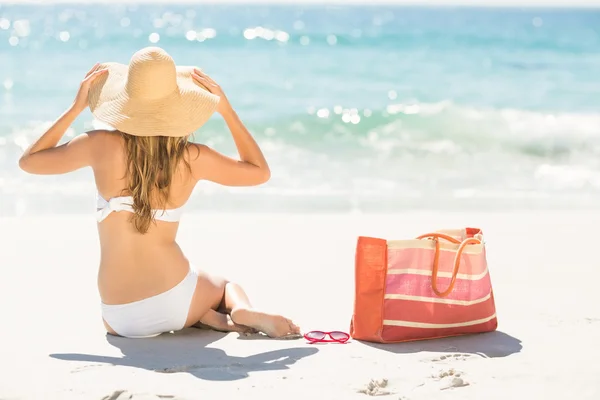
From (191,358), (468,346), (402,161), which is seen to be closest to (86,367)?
(191,358)

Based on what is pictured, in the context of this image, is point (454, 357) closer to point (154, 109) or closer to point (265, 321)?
point (265, 321)

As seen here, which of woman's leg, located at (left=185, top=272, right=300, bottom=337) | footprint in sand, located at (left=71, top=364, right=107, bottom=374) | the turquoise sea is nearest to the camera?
footprint in sand, located at (left=71, top=364, right=107, bottom=374)

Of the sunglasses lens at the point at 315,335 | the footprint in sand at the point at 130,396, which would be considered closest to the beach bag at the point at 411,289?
the sunglasses lens at the point at 315,335

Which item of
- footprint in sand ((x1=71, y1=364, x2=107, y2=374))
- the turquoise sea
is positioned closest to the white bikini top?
footprint in sand ((x1=71, y1=364, x2=107, y2=374))

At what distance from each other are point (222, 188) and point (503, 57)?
12.2 metres

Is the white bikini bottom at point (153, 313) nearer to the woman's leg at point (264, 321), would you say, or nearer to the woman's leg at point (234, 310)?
the woman's leg at point (234, 310)

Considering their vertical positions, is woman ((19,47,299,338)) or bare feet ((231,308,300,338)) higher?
woman ((19,47,299,338))

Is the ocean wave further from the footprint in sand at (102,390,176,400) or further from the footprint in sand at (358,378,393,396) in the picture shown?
the footprint in sand at (102,390,176,400)

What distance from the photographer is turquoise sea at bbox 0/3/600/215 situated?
7367 millimetres

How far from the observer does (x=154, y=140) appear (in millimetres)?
3396

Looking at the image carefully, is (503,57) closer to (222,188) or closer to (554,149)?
(554,149)

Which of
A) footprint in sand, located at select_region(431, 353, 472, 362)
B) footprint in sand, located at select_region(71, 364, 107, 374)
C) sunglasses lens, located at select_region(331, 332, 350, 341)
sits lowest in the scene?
footprint in sand, located at select_region(71, 364, 107, 374)

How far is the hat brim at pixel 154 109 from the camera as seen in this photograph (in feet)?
10.9

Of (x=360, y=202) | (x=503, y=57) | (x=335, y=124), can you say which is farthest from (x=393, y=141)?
(x=503, y=57)
